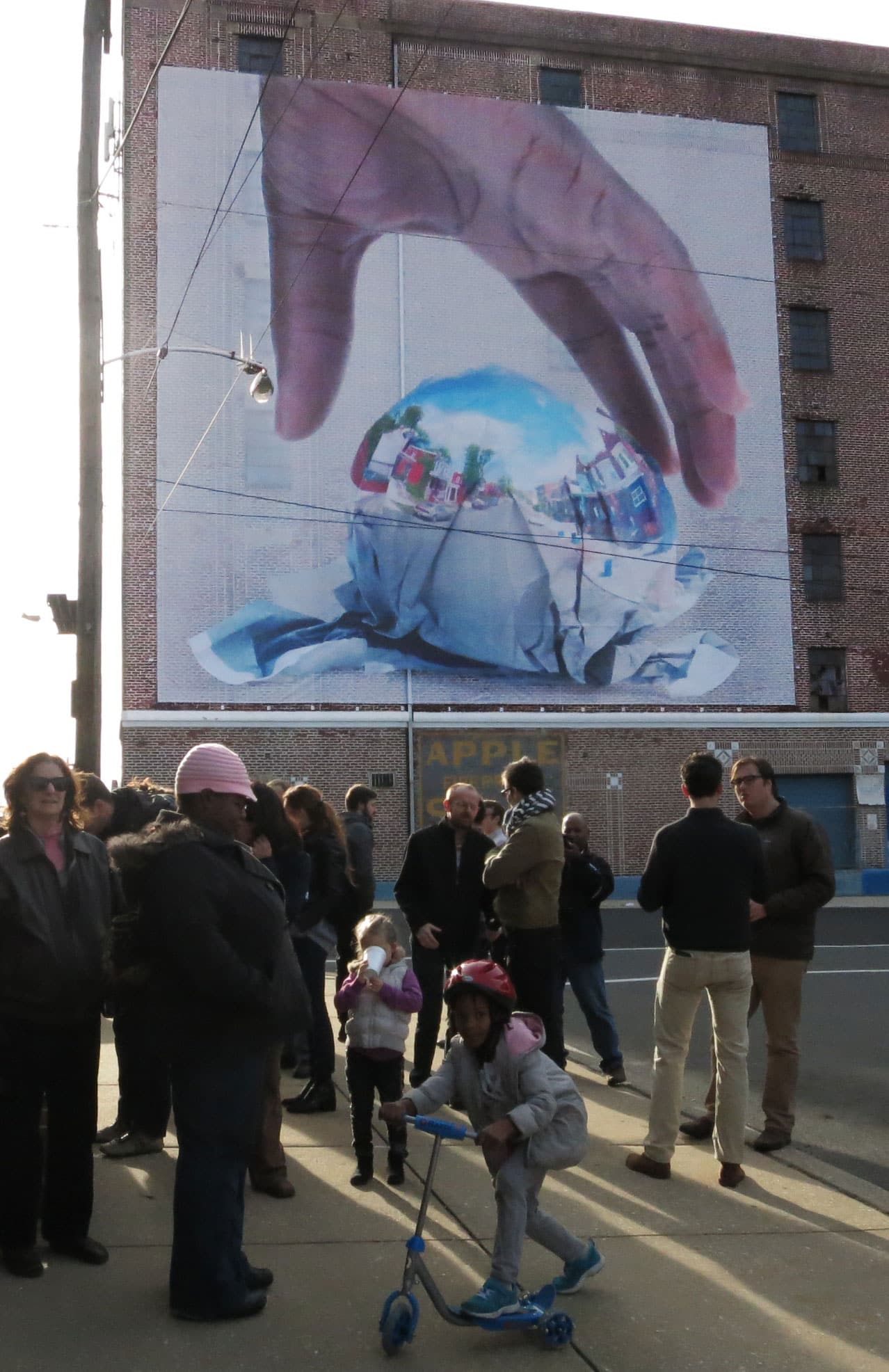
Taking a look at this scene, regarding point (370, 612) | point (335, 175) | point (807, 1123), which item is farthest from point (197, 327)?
point (807, 1123)

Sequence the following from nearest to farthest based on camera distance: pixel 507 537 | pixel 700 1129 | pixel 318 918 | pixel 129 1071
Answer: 1. pixel 129 1071
2. pixel 318 918
3. pixel 700 1129
4. pixel 507 537

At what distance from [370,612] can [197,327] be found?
786 cm

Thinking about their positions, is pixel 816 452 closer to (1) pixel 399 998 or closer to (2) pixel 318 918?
(2) pixel 318 918

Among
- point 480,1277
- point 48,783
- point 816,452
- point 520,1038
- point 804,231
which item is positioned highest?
point 804,231

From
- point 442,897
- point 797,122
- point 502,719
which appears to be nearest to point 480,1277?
point 442,897

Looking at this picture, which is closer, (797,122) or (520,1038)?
(520,1038)

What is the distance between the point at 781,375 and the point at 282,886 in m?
35.2

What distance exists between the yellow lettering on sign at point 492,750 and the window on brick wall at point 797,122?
18.8 metres

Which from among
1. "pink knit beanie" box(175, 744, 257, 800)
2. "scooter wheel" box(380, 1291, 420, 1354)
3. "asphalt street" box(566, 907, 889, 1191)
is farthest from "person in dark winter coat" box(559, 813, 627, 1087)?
"scooter wheel" box(380, 1291, 420, 1354)

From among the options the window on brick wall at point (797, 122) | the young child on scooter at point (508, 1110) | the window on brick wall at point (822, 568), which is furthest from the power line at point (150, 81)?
the window on brick wall at point (822, 568)

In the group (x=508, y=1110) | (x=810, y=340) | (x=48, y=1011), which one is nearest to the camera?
(x=508, y=1110)

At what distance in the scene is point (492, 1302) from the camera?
4551 mm

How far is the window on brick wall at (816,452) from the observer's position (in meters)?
38.4

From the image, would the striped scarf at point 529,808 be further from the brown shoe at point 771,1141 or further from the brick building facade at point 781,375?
the brick building facade at point 781,375
